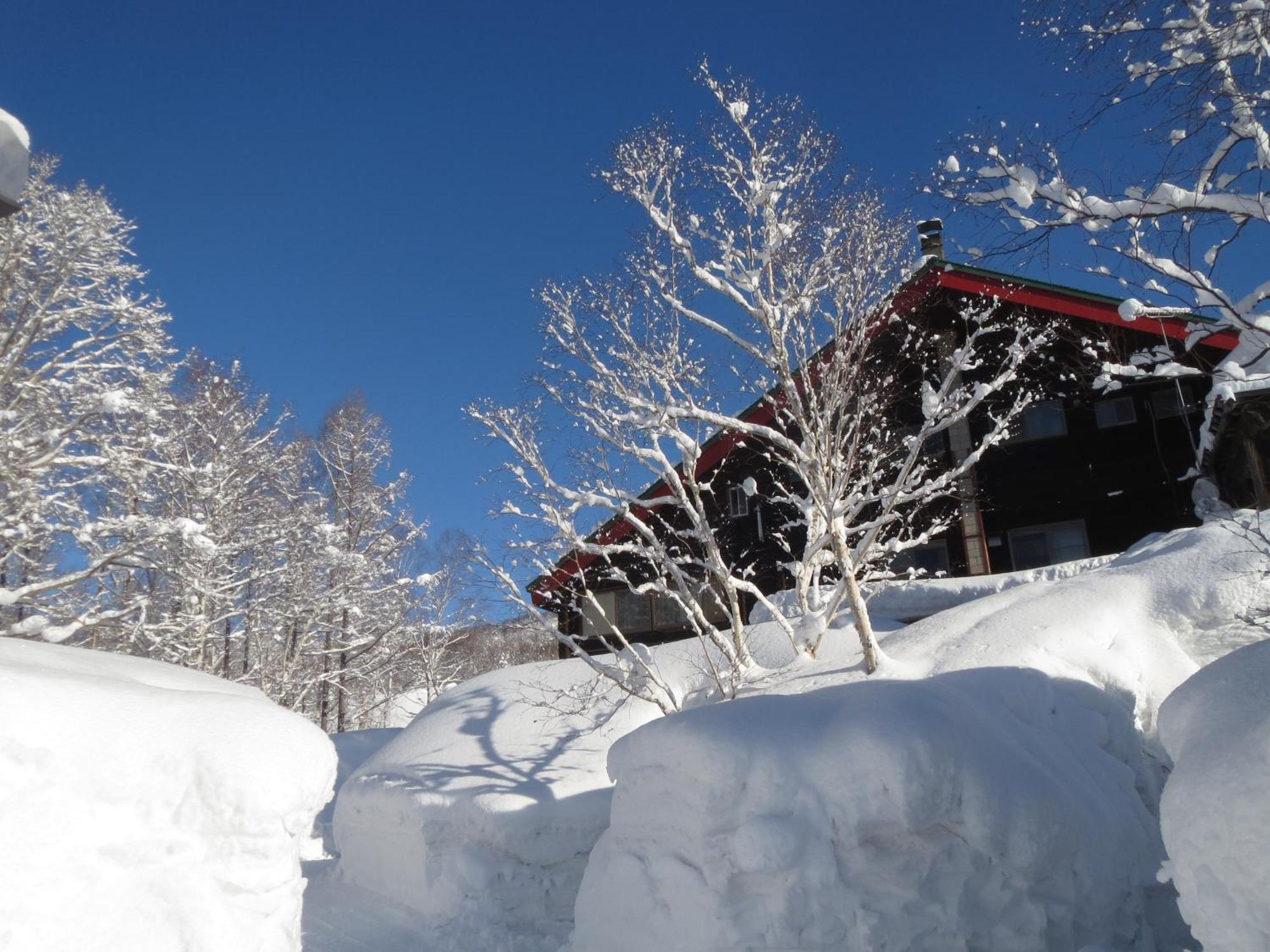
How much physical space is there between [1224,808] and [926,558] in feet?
36.3

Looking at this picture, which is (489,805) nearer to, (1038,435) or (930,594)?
(930,594)

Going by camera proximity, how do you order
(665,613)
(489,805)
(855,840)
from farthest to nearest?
(665,613) < (489,805) < (855,840)

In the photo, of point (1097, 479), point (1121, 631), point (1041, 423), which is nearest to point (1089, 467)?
point (1097, 479)

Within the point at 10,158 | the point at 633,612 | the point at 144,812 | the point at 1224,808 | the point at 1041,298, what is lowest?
the point at 1224,808

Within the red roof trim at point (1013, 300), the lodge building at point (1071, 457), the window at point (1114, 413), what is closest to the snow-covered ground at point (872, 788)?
the lodge building at point (1071, 457)

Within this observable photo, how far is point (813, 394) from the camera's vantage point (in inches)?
330

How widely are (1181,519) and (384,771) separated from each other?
35.9ft

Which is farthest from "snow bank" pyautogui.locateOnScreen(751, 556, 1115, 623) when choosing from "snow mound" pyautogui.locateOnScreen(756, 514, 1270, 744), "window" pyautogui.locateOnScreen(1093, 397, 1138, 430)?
"snow mound" pyautogui.locateOnScreen(756, 514, 1270, 744)

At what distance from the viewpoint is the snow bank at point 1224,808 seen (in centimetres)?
Answer: 318

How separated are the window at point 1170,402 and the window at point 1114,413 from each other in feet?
0.92

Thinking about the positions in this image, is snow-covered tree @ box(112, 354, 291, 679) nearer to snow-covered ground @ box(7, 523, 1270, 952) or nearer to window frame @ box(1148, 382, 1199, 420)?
snow-covered ground @ box(7, 523, 1270, 952)

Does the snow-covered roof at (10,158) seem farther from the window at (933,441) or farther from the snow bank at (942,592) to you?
the window at (933,441)

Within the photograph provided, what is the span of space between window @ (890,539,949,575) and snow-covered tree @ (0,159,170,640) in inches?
420

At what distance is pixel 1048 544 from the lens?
1341cm
